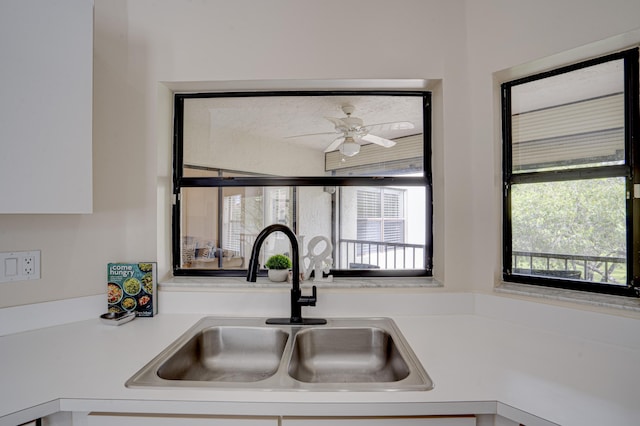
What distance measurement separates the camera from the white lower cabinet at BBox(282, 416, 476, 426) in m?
0.81

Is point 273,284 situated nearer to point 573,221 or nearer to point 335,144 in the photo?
point 335,144

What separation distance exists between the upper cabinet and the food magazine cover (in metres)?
0.37

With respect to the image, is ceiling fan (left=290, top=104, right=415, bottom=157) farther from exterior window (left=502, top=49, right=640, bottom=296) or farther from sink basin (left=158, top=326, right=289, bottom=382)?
sink basin (left=158, top=326, right=289, bottom=382)

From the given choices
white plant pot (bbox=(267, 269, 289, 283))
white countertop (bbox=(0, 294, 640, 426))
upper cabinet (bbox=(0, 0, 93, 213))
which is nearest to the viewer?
white countertop (bbox=(0, 294, 640, 426))

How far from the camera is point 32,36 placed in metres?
1.09

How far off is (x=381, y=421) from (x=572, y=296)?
1.03 metres

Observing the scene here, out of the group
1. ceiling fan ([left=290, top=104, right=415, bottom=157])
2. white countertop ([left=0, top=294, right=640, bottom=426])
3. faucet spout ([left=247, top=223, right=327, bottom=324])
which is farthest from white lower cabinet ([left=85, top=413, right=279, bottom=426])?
ceiling fan ([left=290, top=104, right=415, bottom=157])

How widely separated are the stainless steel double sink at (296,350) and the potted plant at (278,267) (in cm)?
26

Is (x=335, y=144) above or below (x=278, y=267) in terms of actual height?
above

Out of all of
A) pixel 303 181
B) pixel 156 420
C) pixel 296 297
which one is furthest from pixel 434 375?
pixel 303 181

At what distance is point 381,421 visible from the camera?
2.67ft

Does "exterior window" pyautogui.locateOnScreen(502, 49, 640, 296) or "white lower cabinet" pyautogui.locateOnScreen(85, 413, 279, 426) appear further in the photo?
"exterior window" pyautogui.locateOnScreen(502, 49, 640, 296)

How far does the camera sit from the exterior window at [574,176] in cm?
124

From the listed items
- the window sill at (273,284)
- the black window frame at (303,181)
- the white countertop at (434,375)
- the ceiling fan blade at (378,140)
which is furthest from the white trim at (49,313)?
the ceiling fan blade at (378,140)
